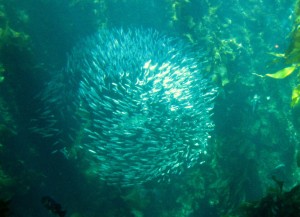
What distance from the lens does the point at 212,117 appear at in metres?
9.34

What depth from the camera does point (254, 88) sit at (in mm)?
10172

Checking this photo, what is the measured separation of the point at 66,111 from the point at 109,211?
11.0 feet

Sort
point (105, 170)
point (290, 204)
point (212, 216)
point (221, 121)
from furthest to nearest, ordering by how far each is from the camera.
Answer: point (221, 121), point (212, 216), point (105, 170), point (290, 204)

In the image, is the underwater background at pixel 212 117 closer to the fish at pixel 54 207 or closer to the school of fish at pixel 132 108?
the school of fish at pixel 132 108

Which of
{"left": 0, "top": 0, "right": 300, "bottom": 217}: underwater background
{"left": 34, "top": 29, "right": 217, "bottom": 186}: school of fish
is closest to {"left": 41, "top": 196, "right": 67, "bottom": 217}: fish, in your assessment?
{"left": 34, "top": 29, "right": 217, "bottom": 186}: school of fish

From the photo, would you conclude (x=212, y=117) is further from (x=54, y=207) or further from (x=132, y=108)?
(x=54, y=207)

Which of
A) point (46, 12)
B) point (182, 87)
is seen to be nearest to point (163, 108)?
point (182, 87)

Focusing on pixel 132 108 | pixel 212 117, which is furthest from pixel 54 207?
pixel 212 117

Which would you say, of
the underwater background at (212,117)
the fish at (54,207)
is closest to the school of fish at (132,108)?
the underwater background at (212,117)

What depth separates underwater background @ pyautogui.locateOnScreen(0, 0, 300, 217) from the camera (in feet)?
26.4

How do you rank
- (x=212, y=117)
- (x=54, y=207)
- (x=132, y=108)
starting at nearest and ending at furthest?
1. (x=54, y=207)
2. (x=132, y=108)
3. (x=212, y=117)

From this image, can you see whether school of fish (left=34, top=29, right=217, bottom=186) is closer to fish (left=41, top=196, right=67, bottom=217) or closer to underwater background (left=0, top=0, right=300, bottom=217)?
underwater background (left=0, top=0, right=300, bottom=217)

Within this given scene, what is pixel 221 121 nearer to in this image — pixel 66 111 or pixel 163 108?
pixel 163 108

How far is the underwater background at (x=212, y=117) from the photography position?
26.4 ft
